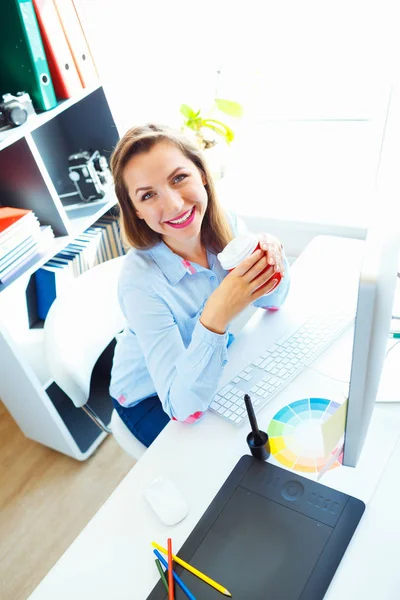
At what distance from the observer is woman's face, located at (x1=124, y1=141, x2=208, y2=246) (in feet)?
3.60

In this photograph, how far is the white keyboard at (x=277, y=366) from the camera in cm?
104

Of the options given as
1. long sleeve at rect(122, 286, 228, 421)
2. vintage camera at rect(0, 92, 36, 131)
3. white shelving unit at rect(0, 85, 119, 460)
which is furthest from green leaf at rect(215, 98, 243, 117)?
long sleeve at rect(122, 286, 228, 421)

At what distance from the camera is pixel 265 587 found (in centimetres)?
75

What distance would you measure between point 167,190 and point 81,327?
1.48ft

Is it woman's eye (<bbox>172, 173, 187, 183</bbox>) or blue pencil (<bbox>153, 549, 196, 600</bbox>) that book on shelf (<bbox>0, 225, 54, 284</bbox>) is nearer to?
woman's eye (<bbox>172, 173, 187, 183</bbox>)

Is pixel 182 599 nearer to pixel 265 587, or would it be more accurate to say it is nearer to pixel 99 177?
pixel 265 587

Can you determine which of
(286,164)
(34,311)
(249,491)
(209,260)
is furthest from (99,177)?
(249,491)

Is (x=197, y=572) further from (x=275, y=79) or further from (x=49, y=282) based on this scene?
(x=275, y=79)

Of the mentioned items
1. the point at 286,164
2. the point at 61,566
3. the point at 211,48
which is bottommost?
the point at 286,164

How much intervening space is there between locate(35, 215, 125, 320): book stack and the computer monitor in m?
1.27

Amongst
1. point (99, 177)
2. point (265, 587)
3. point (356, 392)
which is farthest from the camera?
point (99, 177)

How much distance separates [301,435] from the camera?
95cm

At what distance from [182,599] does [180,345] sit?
0.49 metres

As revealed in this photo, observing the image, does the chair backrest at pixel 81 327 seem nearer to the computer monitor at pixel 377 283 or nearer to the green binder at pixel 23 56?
the green binder at pixel 23 56
